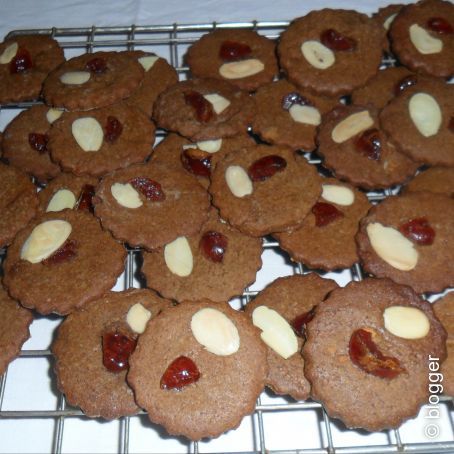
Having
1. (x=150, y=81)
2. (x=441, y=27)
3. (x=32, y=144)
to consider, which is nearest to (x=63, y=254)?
(x=32, y=144)

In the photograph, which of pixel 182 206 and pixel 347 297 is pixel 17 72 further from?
pixel 347 297

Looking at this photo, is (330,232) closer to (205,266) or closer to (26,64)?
(205,266)

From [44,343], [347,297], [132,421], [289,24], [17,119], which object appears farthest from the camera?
[289,24]

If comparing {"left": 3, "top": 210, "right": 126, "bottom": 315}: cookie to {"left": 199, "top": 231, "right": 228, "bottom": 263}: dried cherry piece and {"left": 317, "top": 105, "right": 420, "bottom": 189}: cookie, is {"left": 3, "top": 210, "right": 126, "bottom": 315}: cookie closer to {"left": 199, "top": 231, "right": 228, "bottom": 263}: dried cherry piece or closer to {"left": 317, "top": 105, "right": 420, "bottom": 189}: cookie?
{"left": 199, "top": 231, "right": 228, "bottom": 263}: dried cherry piece

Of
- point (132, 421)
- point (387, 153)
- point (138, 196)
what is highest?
point (138, 196)

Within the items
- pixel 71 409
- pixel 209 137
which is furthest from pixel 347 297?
pixel 71 409

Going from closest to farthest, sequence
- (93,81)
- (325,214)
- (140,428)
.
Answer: (140,428), (325,214), (93,81)
